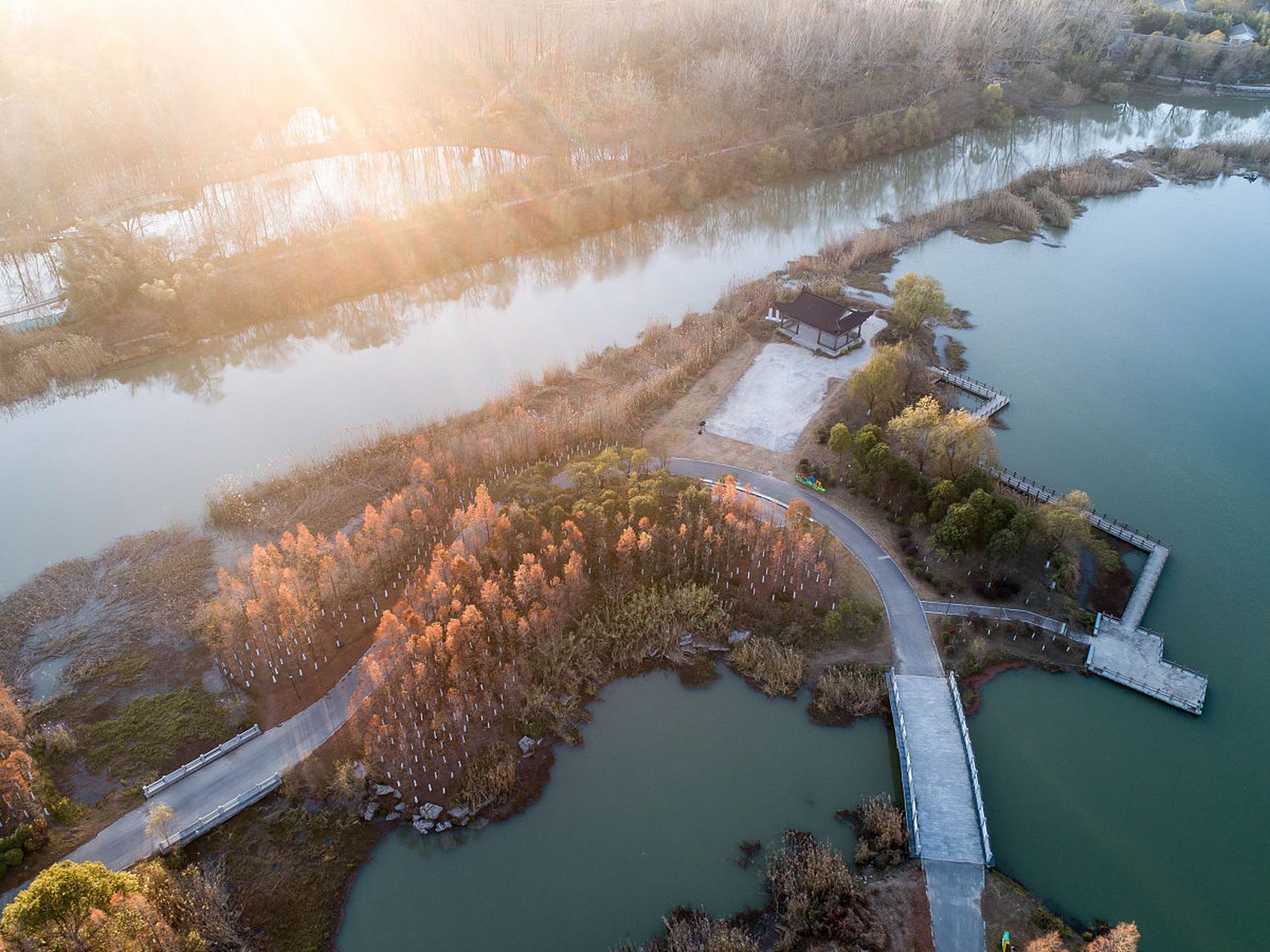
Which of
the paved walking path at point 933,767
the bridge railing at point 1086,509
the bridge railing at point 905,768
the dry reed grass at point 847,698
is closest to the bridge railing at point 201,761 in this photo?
the dry reed grass at point 847,698

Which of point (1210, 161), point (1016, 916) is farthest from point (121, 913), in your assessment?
point (1210, 161)

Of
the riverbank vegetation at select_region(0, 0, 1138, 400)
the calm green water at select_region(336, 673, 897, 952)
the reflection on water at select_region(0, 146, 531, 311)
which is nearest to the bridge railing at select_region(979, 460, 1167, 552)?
the calm green water at select_region(336, 673, 897, 952)

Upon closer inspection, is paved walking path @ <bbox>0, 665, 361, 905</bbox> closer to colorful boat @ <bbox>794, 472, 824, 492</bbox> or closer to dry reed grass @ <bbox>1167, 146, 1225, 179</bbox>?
colorful boat @ <bbox>794, 472, 824, 492</bbox>

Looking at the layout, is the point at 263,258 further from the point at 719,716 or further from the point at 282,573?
the point at 719,716

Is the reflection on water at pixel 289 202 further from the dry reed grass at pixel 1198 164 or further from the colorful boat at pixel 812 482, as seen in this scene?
the dry reed grass at pixel 1198 164

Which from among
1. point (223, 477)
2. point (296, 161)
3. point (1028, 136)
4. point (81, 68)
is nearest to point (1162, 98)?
point (1028, 136)
